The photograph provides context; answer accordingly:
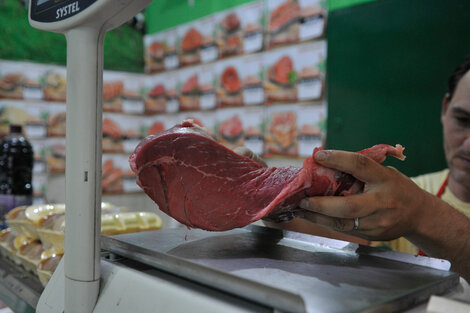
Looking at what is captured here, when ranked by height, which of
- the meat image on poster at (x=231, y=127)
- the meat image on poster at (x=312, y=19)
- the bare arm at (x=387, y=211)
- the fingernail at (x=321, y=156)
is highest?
the meat image on poster at (x=312, y=19)

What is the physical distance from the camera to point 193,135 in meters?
0.94

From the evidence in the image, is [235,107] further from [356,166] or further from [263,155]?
[356,166]

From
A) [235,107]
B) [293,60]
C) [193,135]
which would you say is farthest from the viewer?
[235,107]

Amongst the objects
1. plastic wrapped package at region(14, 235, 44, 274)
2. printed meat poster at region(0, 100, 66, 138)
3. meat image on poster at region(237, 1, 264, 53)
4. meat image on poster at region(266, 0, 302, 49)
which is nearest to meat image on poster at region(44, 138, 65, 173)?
printed meat poster at region(0, 100, 66, 138)

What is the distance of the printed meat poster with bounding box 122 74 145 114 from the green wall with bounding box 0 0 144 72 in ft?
0.56

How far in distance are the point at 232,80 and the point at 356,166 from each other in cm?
251

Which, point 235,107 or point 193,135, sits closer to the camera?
point 193,135

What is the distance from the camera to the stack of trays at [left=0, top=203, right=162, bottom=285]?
121 centimetres

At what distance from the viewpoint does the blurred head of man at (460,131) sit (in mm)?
1643

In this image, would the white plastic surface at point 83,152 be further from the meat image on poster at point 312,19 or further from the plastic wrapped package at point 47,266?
the meat image on poster at point 312,19

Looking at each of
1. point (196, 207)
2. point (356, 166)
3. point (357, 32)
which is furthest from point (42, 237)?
point (357, 32)

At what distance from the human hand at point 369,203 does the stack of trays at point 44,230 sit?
66cm

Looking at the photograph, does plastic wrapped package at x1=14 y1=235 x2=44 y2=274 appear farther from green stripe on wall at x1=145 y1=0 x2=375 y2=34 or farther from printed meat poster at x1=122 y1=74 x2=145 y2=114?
printed meat poster at x1=122 y1=74 x2=145 y2=114

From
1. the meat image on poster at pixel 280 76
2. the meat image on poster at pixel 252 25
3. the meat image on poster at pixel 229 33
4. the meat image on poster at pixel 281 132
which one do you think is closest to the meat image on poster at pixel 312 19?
the meat image on poster at pixel 280 76
